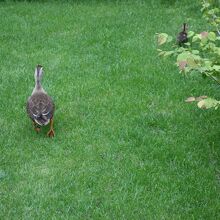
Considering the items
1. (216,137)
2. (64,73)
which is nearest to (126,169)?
(216,137)

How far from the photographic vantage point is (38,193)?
5.73 metres

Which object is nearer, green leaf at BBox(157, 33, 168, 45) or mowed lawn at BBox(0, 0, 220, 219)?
green leaf at BBox(157, 33, 168, 45)

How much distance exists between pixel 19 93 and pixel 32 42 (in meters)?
2.71

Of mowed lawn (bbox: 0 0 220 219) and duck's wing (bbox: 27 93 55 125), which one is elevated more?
duck's wing (bbox: 27 93 55 125)

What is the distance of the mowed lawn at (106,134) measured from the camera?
18.2 ft

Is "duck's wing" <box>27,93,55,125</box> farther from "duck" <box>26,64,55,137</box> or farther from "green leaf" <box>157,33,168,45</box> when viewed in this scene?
"green leaf" <box>157,33,168,45</box>

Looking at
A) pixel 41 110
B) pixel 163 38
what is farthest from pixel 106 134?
pixel 163 38

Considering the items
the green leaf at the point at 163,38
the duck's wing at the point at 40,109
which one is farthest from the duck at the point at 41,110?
the green leaf at the point at 163,38

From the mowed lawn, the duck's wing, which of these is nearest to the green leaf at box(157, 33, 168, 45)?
the mowed lawn

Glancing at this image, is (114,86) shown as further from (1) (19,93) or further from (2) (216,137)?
(2) (216,137)

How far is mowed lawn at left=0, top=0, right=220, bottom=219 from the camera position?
218 inches

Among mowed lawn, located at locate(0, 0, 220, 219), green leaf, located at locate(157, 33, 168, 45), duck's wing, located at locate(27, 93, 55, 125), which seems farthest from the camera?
duck's wing, located at locate(27, 93, 55, 125)

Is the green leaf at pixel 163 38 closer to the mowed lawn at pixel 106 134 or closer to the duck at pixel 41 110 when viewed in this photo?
the mowed lawn at pixel 106 134

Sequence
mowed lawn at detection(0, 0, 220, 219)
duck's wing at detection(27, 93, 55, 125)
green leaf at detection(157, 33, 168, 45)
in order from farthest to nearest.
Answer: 1. duck's wing at detection(27, 93, 55, 125)
2. mowed lawn at detection(0, 0, 220, 219)
3. green leaf at detection(157, 33, 168, 45)
